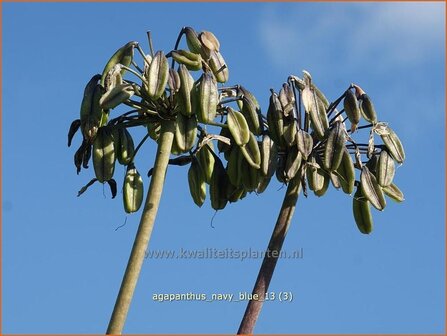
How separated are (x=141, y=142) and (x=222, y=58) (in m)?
1.02

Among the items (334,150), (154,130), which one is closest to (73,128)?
(154,130)

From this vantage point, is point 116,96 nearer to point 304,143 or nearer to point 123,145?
point 123,145

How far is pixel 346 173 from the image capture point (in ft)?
27.4

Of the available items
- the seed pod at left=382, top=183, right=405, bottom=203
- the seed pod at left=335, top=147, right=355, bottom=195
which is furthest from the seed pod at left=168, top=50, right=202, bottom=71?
the seed pod at left=382, top=183, right=405, bottom=203

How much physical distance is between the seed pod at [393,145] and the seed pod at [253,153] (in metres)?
1.20

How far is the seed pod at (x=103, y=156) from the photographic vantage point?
8078mm

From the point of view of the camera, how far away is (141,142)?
8.41 metres

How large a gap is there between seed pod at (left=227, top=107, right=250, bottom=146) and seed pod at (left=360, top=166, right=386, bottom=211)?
3.57ft

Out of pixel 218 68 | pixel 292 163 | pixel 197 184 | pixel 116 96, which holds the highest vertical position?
pixel 218 68

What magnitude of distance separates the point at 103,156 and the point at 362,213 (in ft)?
7.68

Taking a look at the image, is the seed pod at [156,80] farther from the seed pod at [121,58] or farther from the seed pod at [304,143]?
the seed pod at [304,143]

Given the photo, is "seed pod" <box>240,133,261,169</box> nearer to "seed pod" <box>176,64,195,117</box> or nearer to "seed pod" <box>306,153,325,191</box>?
"seed pod" <box>306,153,325,191</box>

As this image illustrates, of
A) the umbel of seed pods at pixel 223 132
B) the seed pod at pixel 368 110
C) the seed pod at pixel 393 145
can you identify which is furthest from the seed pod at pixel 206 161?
the seed pod at pixel 393 145

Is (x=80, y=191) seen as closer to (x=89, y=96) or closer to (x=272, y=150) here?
(x=89, y=96)
